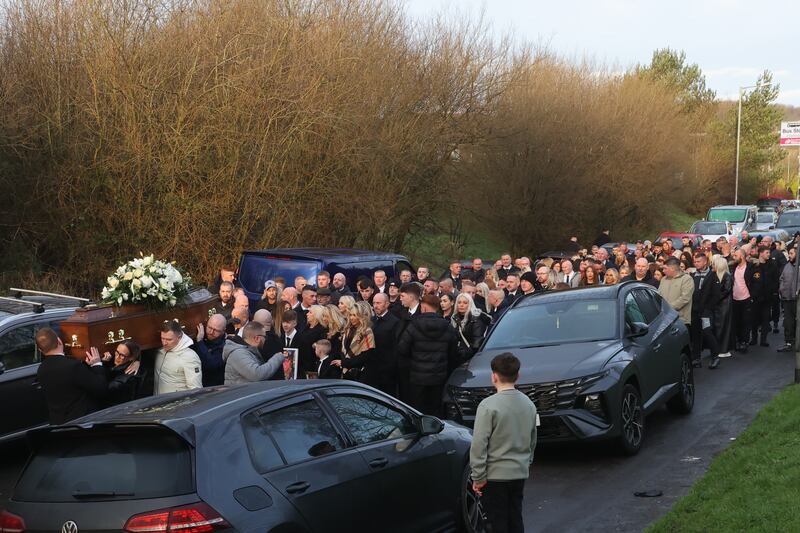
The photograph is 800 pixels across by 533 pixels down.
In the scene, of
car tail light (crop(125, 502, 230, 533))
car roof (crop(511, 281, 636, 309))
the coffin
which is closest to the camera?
car tail light (crop(125, 502, 230, 533))

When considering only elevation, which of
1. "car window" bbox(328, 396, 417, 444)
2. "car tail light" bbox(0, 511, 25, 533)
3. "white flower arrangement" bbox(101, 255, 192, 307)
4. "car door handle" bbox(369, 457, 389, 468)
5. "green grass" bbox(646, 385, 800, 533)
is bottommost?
"green grass" bbox(646, 385, 800, 533)

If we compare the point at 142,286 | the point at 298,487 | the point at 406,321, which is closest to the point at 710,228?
the point at 406,321

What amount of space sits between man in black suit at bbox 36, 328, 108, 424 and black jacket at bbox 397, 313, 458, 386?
360 cm

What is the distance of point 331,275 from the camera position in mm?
15750

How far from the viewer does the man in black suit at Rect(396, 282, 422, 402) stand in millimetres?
11289

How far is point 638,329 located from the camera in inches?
443

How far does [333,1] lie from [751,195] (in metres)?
60.7

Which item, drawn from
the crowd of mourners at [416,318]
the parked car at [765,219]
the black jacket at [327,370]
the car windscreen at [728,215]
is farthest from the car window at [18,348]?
the parked car at [765,219]

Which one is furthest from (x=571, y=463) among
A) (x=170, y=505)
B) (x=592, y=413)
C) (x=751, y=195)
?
(x=751, y=195)

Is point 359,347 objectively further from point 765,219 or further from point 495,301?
point 765,219

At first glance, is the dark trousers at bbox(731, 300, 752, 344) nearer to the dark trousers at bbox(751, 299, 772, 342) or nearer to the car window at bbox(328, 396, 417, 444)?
the dark trousers at bbox(751, 299, 772, 342)

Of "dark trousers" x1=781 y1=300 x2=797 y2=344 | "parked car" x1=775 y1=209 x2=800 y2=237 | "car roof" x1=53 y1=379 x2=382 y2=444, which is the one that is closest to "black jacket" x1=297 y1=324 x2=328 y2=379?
"car roof" x1=53 y1=379 x2=382 y2=444

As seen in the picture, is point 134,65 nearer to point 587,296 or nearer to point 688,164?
point 587,296

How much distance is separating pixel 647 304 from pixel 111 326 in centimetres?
655
